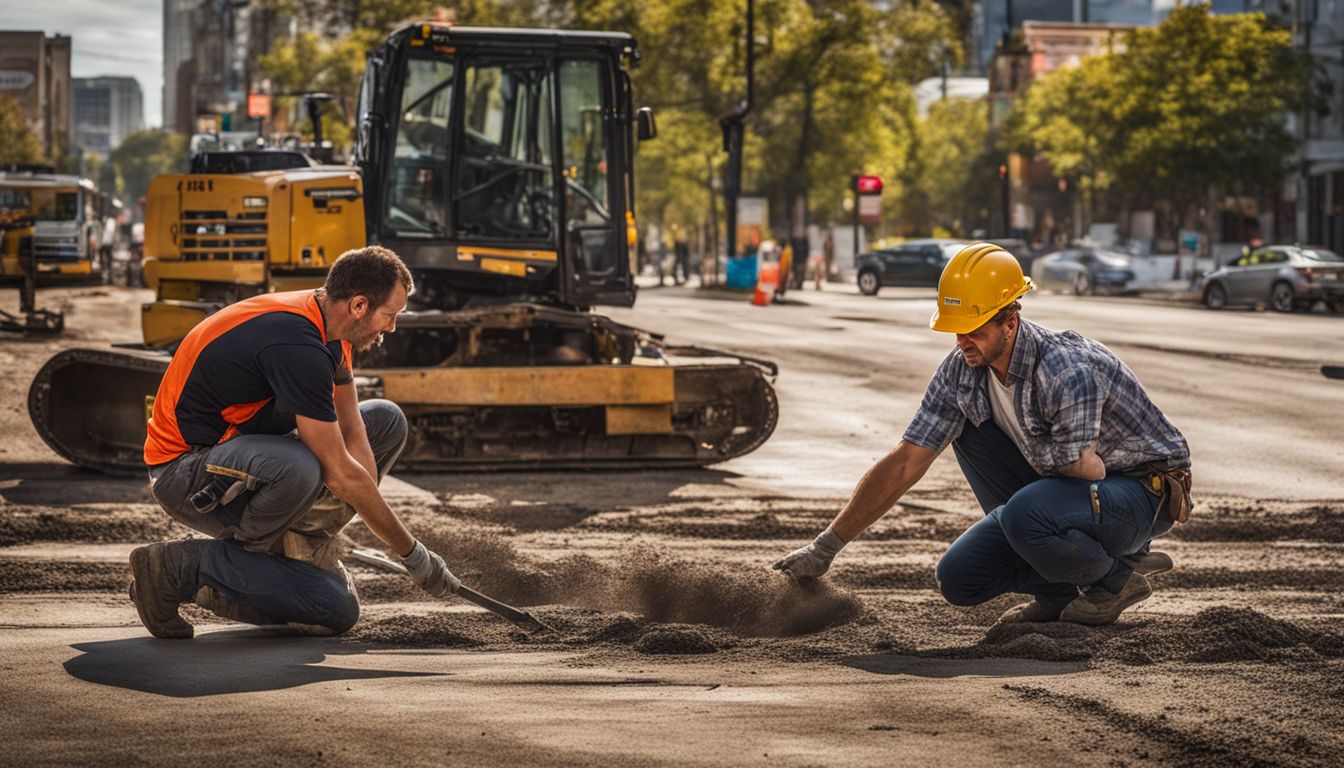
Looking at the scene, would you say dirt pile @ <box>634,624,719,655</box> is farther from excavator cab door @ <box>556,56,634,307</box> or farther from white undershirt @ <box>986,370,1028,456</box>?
excavator cab door @ <box>556,56,634,307</box>

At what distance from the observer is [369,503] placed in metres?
6.08

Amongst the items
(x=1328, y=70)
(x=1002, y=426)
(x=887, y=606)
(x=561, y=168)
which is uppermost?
(x=1328, y=70)

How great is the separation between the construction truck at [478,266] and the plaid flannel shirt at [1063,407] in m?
5.59

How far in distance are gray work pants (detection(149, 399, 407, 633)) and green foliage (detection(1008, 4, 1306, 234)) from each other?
51.5 metres

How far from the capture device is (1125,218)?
281 feet

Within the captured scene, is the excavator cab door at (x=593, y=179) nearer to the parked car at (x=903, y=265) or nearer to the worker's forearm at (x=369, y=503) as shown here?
the worker's forearm at (x=369, y=503)

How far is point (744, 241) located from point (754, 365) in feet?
140

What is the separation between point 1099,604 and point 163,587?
3335 mm

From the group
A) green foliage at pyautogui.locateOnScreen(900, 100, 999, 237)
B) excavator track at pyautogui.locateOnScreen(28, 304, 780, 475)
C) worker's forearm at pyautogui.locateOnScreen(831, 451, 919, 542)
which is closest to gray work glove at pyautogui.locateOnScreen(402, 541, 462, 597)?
worker's forearm at pyautogui.locateOnScreen(831, 451, 919, 542)

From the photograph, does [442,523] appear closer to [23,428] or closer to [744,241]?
[23,428]

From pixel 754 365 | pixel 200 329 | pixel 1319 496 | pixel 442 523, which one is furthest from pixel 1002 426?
pixel 754 365

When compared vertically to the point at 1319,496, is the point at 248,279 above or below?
above

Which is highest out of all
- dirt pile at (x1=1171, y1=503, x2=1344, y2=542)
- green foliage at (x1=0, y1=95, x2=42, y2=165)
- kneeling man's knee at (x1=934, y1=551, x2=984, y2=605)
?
green foliage at (x1=0, y1=95, x2=42, y2=165)

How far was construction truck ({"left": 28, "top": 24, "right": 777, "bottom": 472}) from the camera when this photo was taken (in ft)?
39.2
